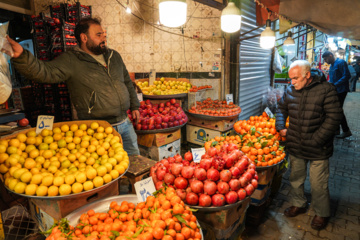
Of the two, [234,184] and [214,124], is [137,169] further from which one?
[214,124]

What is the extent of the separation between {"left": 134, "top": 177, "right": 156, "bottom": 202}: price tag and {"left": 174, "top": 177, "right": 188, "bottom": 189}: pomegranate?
24cm

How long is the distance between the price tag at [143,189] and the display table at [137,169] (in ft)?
2.15

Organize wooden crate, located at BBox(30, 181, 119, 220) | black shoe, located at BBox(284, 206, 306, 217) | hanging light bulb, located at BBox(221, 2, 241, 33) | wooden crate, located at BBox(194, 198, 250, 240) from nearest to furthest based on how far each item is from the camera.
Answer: wooden crate, located at BBox(30, 181, 119, 220) → wooden crate, located at BBox(194, 198, 250, 240) → black shoe, located at BBox(284, 206, 306, 217) → hanging light bulb, located at BBox(221, 2, 241, 33)

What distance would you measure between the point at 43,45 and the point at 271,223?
661 centimetres

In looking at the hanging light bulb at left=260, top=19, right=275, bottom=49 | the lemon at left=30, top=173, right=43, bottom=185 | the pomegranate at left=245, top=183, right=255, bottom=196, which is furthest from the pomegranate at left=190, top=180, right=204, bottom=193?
the hanging light bulb at left=260, top=19, right=275, bottom=49

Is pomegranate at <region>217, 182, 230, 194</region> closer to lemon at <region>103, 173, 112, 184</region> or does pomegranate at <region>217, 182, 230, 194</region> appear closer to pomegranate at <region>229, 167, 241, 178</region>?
pomegranate at <region>229, 167, 241, 178</region>

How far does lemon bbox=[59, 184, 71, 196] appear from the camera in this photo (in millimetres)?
2088

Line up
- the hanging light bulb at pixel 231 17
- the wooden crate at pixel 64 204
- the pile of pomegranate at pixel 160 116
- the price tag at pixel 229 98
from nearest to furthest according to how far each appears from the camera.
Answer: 1. the wooden crate at pixel 64 204
2. the hanging light bulb at pixel 231 17
3. the pile of pomegranate at pixel 160 116
4. the price tag at pixel 229 98

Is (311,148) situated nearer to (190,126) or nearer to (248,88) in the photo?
(190,126)

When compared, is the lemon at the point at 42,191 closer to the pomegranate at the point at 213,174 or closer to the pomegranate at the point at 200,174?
the pomegranate at the point at 200,174

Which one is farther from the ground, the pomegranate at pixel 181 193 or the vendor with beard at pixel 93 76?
the vendor with beard at pixel 93 76

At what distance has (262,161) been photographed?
3.35 metres

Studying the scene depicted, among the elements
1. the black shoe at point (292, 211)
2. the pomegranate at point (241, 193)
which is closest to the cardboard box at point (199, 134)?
the black shoe at point (292, 211)

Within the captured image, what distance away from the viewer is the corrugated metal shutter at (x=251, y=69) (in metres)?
6.89
